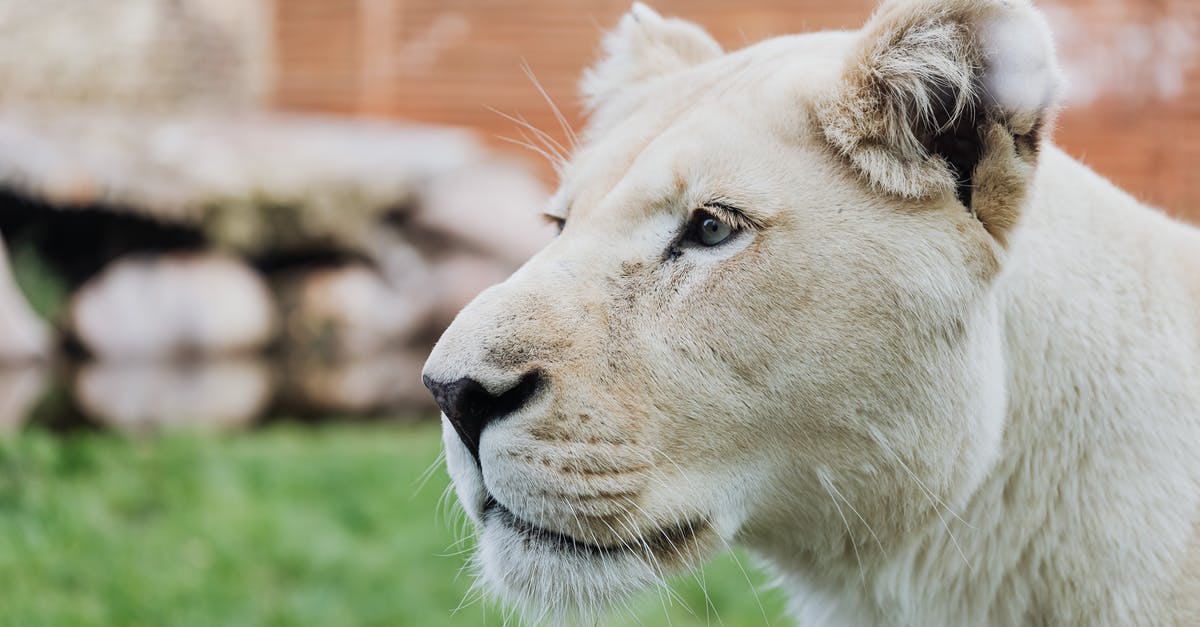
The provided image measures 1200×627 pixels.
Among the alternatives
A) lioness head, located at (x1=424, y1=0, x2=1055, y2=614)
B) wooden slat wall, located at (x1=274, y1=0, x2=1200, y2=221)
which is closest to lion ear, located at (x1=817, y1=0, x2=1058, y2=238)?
lioness head, located at (x1=424, y1=0, x2=1055, y2=614)

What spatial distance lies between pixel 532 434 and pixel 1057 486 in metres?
0.86

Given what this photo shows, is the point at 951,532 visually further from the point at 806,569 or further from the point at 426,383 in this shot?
the point at 426,383

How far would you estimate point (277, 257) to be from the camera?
970cm

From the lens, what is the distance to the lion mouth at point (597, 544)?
1924 millimetres

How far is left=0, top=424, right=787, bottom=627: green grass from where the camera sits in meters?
4.11

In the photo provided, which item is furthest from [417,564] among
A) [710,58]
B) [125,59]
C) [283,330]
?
[125,59]

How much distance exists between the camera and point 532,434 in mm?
1838

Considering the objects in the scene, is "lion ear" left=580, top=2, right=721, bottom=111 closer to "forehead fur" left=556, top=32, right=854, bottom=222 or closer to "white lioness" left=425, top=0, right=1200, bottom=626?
"forehead fur" left=556, top=32, right=854, bottom=222

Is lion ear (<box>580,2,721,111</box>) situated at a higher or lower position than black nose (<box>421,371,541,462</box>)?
higher

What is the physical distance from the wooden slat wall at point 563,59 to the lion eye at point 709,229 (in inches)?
350

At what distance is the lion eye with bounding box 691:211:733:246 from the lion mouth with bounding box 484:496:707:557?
1.50 feet

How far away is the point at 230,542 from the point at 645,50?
2959mm

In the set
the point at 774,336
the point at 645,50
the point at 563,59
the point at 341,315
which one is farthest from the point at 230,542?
the point at 563,59

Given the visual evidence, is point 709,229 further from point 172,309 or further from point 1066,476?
point 172,309
